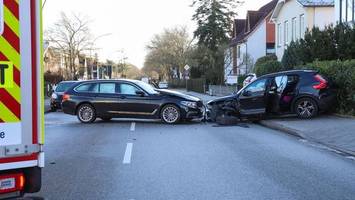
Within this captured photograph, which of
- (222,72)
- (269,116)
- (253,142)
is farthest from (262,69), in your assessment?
(222,72)

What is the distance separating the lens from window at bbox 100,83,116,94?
19.3 metres

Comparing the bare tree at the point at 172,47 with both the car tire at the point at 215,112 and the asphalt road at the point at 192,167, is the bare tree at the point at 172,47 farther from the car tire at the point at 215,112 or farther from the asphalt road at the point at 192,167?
the asphalt road at the point at 192,167

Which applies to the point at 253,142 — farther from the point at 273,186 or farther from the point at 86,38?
the point at 86,38

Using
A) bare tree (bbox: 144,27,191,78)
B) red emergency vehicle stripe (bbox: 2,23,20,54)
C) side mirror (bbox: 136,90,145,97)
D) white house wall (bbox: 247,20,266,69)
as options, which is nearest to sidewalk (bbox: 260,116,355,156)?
side mirror (bbox: 136,90,145,97)

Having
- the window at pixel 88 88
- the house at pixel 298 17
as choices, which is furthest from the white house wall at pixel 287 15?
the window at pixel 88 88

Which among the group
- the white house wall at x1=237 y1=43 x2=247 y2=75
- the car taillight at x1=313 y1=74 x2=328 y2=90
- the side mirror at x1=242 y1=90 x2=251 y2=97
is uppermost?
the white house wall at x1=237 y1=43 x2=247 y2=75

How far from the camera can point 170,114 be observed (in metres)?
18.6

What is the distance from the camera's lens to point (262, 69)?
108 ft

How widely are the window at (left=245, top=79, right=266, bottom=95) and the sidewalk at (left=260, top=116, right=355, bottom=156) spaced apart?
104cm

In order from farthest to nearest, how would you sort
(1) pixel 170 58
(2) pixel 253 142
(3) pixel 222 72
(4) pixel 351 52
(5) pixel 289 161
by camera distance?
1. (1) pixel 170 58
2. (3) pixel 222 72
3. (4) pixel 351 52
4. (2) pixel 253 142
5. (5) pixel 289 161

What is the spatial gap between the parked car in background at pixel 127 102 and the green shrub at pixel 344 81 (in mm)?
4488

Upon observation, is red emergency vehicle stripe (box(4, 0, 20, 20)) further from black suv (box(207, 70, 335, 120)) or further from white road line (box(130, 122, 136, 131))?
black suv (box(207, 70, 335, 120))

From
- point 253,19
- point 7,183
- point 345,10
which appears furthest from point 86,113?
point 253,19

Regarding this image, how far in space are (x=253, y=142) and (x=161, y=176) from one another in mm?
4834
